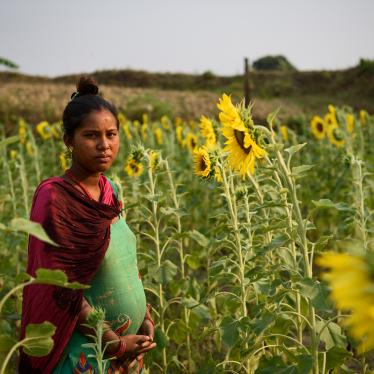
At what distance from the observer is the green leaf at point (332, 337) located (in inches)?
82.0

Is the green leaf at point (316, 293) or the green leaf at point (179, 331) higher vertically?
the green leaf at point (316, 293)

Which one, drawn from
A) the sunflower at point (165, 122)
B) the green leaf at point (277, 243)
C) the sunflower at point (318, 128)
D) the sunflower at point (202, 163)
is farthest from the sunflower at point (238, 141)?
the sunflower at point (165, 122)

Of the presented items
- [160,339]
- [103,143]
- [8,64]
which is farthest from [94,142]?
[8,64]

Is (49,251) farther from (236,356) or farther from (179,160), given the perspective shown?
(179,160)

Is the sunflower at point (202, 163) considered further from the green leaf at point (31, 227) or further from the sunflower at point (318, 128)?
the sunflower at point (318, 128)

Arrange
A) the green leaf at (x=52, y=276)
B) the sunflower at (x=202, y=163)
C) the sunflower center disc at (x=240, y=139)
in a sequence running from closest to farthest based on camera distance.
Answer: the green leaf at (x=52, y=276) → the sunflower center disc at (x=240, y=139) → the sunflower at (x=202, y=163)

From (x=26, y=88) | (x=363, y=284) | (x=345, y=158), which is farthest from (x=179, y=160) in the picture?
(x=26, y=88)

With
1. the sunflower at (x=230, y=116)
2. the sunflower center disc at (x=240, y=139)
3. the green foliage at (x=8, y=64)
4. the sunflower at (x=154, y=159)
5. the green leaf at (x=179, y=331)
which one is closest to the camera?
the sunflower at (x=230, y=116)

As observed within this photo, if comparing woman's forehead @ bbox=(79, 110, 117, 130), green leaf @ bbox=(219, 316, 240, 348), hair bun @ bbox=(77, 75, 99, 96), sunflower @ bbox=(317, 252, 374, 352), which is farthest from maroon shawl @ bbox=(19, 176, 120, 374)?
sunflower @ bbox=(317, 252, 374, 352)

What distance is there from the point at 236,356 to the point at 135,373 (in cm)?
77

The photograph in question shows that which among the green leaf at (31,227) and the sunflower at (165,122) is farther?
the sunflower at (165,122)

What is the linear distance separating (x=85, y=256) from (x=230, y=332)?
765 mm

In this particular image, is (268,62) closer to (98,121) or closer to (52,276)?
(98,121)

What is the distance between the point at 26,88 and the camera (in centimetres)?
1981
